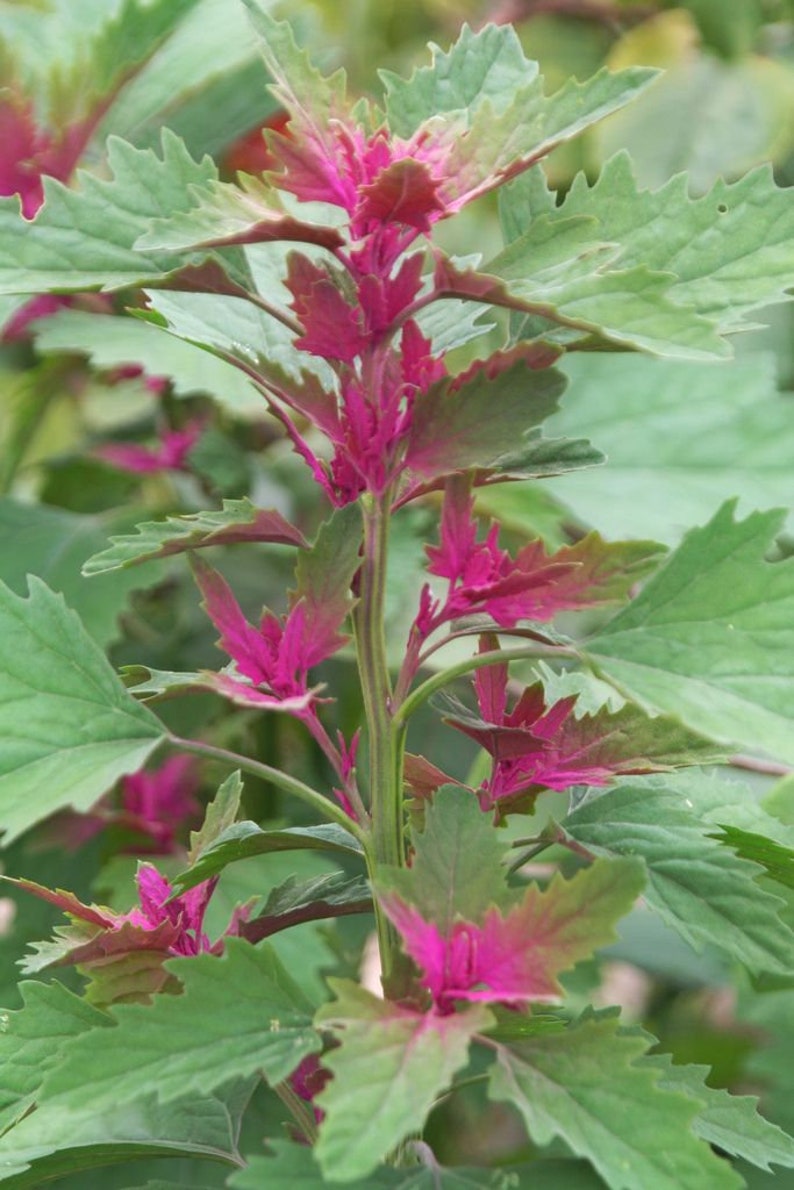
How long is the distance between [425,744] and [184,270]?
20.1 inches

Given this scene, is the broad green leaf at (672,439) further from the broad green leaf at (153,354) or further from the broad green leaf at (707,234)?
the broad green leaf at (707,234)

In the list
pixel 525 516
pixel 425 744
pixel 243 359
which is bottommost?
pixel 425 744

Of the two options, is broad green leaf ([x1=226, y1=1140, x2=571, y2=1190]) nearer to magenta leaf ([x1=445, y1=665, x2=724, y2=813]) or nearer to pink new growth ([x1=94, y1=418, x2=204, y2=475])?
magenta leaf ([x1=445, y1=665, x2=724, y2=813])

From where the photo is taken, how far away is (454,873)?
0.33 m

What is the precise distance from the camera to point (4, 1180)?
38 centimetres

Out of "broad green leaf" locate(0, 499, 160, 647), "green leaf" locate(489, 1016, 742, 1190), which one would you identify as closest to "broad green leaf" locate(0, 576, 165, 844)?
"green leaf" locate(489, 1016, 742, 1190)

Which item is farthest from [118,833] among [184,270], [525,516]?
[184,270]

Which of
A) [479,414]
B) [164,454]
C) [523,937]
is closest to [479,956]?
[523,937]

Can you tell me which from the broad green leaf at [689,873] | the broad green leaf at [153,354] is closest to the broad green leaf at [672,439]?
the broad green leaf at [153,354]

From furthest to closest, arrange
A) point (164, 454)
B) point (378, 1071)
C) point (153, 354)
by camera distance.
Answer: point (164, 454) < point (153, 354) < point (378, 1071)

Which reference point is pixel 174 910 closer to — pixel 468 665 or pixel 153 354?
pixel 468 665

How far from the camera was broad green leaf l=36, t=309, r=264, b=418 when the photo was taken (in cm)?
67

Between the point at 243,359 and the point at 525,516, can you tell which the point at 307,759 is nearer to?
the point at 525,516

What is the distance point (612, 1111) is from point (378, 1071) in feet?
0.16
